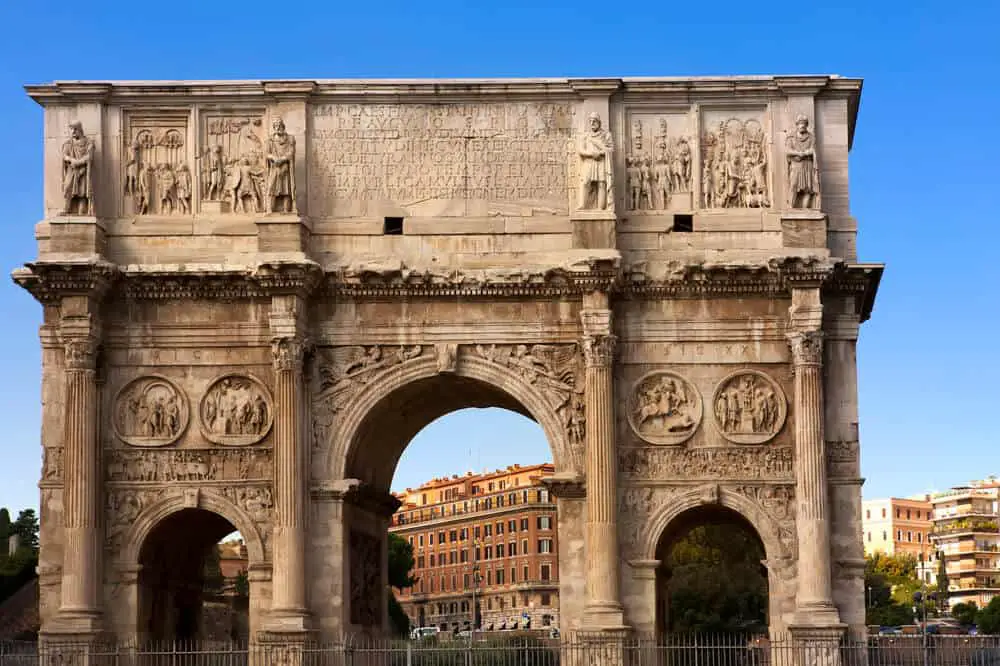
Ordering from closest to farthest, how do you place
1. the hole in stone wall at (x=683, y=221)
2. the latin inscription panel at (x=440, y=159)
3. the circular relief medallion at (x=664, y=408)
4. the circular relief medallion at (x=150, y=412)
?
1. the circular relief medallion at (x=664, y=408)
2. the circular relief medallion at (x=150, y=412)
3. the hole in stone wall at (x=683, y=221)
4. the latin inscription panel at (x=440, y=159)

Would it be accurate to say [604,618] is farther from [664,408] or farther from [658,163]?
[658,163]

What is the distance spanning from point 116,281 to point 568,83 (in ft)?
22.8

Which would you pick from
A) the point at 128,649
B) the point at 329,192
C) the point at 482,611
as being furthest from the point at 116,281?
the point at 482,611

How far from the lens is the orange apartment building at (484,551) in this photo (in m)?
83.8

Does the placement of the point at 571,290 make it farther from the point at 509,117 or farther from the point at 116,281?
the point at 116,281

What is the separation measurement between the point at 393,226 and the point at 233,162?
2487 mm

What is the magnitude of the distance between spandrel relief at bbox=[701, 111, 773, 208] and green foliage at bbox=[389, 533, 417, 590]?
48.5 meters

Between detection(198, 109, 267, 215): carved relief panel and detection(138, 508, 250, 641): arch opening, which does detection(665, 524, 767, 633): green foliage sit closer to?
detection(138, 508, 250, 641): arch opening

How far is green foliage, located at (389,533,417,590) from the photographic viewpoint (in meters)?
74.8

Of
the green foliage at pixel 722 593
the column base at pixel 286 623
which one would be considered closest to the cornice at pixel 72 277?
the column base at pixel 286 623

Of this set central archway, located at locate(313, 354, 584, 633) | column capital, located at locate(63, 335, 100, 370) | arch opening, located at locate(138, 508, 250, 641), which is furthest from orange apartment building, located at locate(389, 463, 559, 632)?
column capital, located at locate(63, 335, 100, 370)

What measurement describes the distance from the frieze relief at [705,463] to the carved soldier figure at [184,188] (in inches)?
278

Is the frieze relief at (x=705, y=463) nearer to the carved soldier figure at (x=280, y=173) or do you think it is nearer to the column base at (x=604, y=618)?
the column base at (x=604, y=618)

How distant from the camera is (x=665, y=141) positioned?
27.3m
